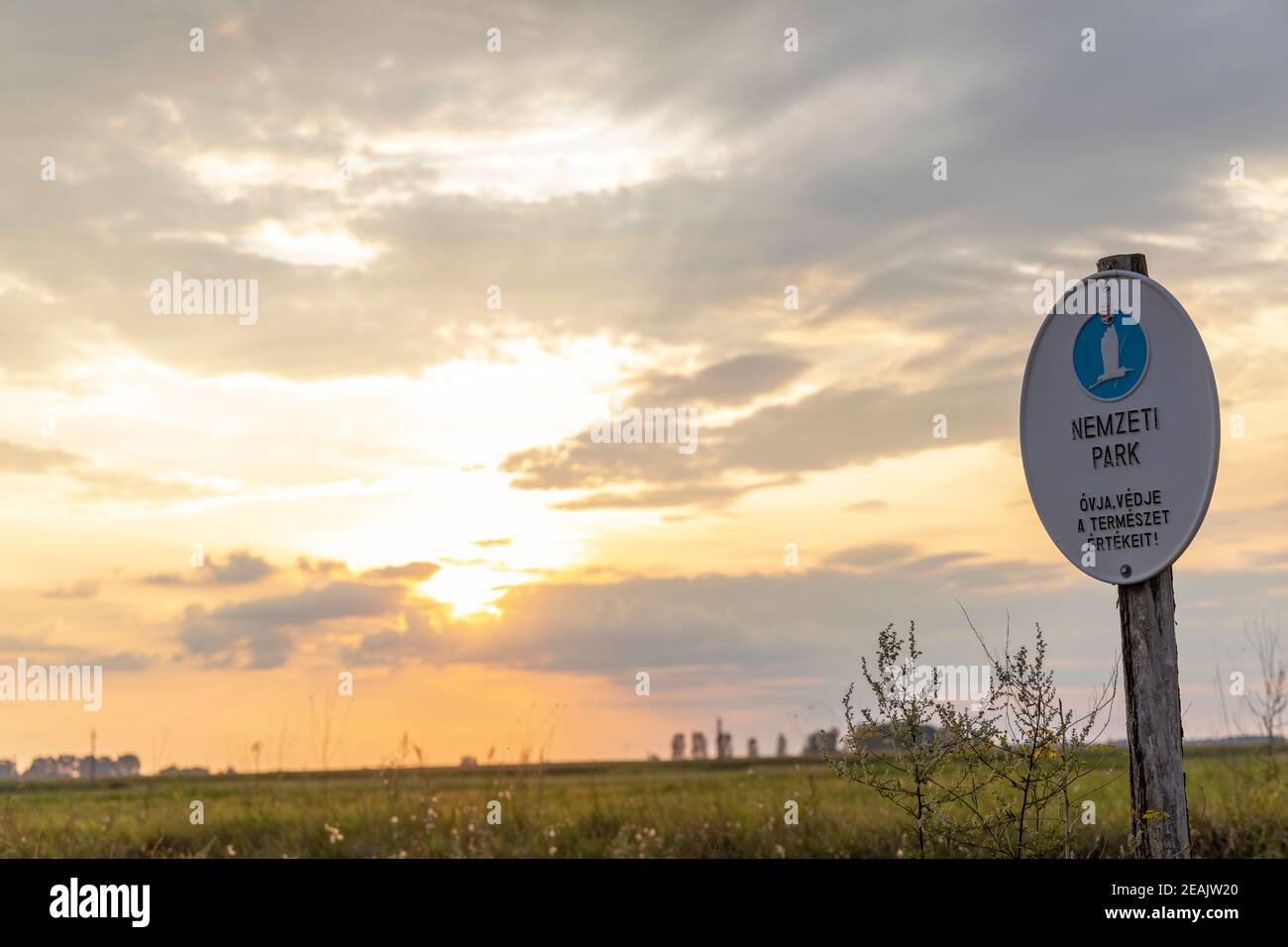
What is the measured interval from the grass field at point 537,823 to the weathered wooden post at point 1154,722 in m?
3.63

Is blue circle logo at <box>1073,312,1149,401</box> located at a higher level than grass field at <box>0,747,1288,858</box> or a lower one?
higher

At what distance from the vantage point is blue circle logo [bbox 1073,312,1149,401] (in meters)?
8.19

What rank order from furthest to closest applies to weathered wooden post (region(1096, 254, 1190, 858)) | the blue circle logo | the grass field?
the grass field < the blue circle logo < weathered wooden post (region(1096, 254, 1190, 858))

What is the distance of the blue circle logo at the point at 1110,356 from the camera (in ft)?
26.9

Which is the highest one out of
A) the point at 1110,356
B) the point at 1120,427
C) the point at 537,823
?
the point at 1110,356

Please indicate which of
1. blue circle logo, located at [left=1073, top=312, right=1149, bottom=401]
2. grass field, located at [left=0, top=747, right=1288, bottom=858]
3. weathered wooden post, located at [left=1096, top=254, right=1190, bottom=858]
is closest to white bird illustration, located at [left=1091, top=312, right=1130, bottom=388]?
blue circle logo, located at [left=1073, top=312, right=1149, bottom=401]

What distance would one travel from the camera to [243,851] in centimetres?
1426

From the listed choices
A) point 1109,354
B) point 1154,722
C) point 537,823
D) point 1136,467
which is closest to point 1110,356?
point 1109,354

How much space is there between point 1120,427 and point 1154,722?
2.09m

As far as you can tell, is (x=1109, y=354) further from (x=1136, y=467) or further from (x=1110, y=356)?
(x=1136, y=467)

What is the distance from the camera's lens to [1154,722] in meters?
7.91

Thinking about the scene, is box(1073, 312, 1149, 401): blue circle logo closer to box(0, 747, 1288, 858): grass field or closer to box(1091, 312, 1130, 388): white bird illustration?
box(1091, 312, 1130, 388): white bird illustration

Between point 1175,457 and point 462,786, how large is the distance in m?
12.8

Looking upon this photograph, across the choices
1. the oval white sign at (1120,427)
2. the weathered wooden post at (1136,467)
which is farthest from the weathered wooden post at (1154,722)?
the oval white sign at (1120,427)
